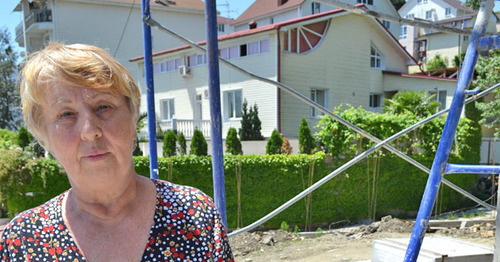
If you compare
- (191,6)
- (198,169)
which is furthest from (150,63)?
(191,6)

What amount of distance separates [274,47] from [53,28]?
1468cm

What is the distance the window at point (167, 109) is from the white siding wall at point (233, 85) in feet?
1.16

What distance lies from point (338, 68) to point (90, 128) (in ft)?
56.2

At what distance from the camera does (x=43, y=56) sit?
1326mm

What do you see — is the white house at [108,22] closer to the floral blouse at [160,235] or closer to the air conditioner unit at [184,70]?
the air conditioner unit at [184,70]

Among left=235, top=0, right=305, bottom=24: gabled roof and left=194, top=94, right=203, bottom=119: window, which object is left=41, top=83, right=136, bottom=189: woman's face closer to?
left=194, top=94, right=203, bottom=119: window

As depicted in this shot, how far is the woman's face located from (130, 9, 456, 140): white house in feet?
45.4

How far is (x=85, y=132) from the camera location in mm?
1262

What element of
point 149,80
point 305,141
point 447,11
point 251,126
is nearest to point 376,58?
point 251,126

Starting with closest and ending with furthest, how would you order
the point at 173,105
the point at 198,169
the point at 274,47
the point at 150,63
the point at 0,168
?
1. the point at 150,63
2. the point at 0,168
3. the point at 198,169
4. the point at 274,47
5. the point at 173,105

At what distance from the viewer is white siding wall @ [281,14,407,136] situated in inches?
626

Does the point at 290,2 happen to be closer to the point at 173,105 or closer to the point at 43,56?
the point at 173,105

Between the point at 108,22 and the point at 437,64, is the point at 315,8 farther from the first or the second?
the point at 108,22

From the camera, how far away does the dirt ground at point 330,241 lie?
6516 mm
